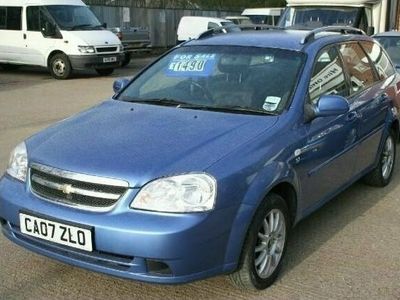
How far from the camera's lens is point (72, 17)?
51.0 ft

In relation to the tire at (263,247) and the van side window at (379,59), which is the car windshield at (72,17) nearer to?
the van side window at (379,59)

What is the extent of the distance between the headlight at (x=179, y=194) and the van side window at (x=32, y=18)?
13.3 meters

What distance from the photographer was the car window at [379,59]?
5616 millimetres

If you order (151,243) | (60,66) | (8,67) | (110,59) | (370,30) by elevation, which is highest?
(370,30)

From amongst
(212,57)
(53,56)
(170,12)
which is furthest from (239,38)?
(170,12)

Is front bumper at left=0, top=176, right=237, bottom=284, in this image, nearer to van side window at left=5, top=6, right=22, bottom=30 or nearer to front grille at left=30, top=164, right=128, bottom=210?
front grille at left=30, top=164, right=128, bottom=210

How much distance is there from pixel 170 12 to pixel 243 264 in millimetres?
23000

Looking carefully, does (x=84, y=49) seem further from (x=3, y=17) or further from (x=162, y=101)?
(x=162, y=101)

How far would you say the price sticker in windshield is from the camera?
4.45 m

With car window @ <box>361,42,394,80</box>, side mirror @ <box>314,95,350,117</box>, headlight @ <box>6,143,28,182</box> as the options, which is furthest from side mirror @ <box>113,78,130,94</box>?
car window @ <box>361,42,394,80</box>

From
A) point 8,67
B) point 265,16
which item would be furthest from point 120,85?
point 265,16

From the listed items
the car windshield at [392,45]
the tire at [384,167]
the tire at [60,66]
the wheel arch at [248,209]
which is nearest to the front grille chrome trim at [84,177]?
the wheel arch at [248,209]

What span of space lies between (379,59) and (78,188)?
3.77m

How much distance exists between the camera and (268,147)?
11.6 ft
